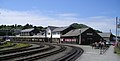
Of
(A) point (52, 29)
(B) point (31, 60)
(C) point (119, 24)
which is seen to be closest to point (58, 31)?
(A) point (52, 29)

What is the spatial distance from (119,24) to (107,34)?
49085mm

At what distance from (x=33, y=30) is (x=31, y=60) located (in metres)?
101

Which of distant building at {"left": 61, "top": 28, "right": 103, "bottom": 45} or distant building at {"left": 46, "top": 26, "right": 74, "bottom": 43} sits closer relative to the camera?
distant building at {"left": 61, "top": 28, "right": 103, "bottom": 45}

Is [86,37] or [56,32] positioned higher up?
[56,32]

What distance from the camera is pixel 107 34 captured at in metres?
94.5

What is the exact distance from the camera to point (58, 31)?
8769cm

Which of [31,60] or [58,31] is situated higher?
[58,31]

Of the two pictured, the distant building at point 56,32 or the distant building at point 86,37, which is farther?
the distant building at point 56,32

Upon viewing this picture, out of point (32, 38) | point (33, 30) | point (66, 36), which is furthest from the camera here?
point (33, 30)

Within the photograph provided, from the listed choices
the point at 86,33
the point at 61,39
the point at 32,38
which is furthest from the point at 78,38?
the point at 32,38

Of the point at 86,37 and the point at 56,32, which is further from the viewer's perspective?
the point at 56,32

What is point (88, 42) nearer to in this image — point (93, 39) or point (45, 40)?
point (93, 39)

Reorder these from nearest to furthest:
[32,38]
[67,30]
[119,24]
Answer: [119,24] < [67,30] < [32,38]

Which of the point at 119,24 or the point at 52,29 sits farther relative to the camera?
the point at 52,29
